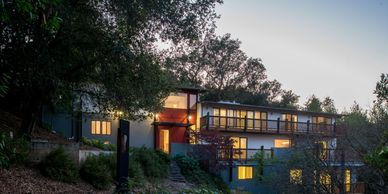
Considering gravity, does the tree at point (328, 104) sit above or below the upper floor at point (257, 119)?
above

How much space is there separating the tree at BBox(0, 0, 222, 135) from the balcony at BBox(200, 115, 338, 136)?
15581 millimetres

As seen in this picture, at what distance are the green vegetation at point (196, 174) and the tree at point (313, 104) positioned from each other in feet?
123

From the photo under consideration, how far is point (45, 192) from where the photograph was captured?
10688 millimetres

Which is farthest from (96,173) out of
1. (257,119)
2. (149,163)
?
(257,119)

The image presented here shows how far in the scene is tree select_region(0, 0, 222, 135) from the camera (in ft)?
37.2

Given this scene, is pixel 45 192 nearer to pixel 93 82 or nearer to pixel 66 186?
pixel 66 186

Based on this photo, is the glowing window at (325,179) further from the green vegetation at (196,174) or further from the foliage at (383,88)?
the foliage at (383,88)

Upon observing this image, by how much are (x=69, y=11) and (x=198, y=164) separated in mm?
15234

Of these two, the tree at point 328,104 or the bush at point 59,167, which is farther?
the tree at point 328,104

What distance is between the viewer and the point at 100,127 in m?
27.8

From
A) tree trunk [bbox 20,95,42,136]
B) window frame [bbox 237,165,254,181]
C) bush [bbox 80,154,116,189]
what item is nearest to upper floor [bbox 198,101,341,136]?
window frame [bbox 237,165,254,181]

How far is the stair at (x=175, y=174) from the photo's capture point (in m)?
21.4

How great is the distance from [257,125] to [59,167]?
73.0 ft

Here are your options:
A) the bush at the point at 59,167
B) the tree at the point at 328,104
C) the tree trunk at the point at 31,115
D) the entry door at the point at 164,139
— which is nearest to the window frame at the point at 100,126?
the entry door at the point at 164,139
